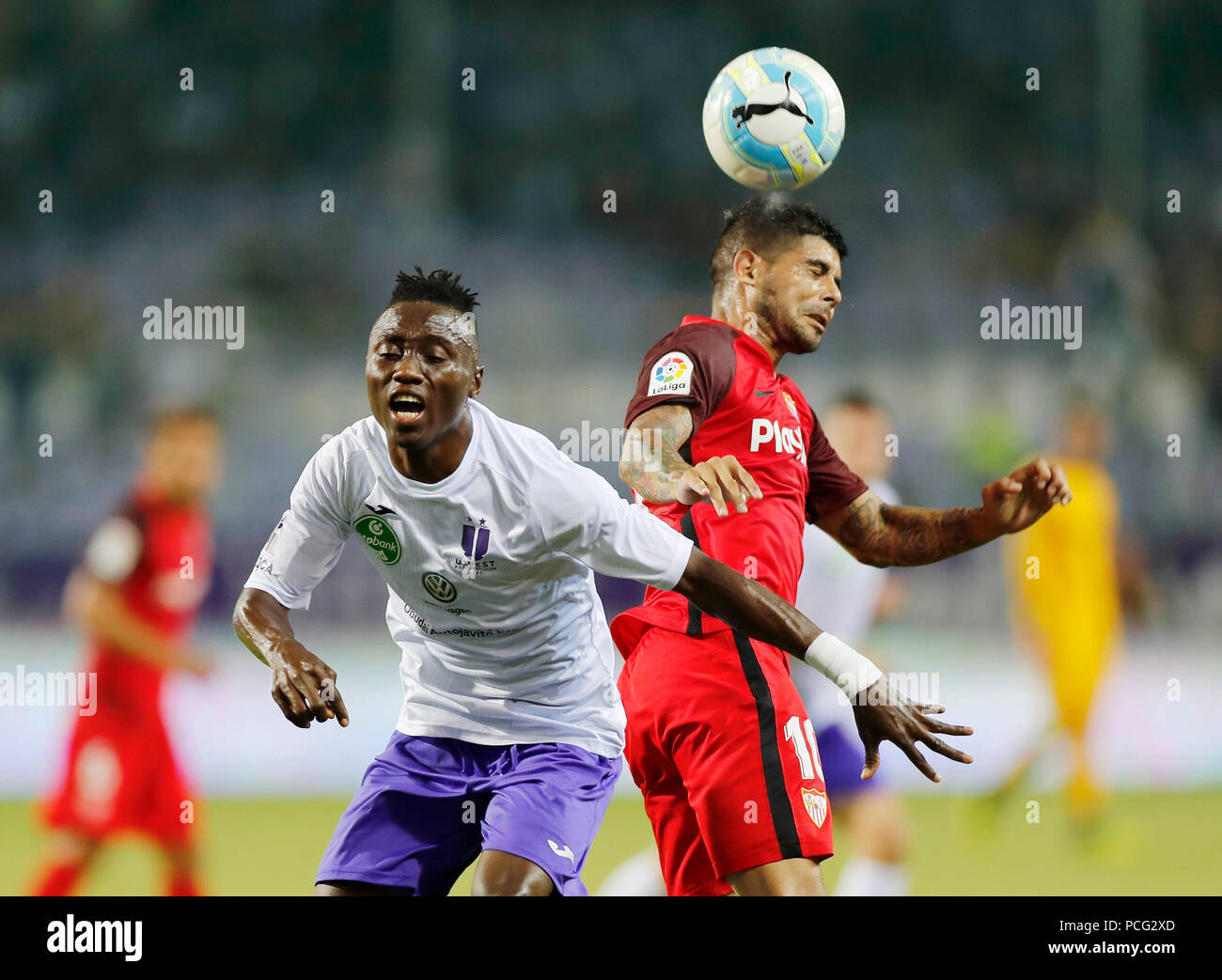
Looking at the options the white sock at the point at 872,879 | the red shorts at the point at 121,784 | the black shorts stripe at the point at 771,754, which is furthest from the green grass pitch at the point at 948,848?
the black shorts stripe at the point at 771,754

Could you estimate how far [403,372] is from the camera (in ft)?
10.1

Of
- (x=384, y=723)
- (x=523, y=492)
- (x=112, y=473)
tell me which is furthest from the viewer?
(x=112, y=473)

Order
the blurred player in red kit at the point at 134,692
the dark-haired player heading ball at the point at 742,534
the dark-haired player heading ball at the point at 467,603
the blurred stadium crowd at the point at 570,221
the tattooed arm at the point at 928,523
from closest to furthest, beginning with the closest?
the dark-haired player heading ball at the point at 467,603 → the dark-haired player heading ball at the point at 742,534 → the tattooed arm at the point at 928,523 → the blurred player in red kit at the point at 134,692 → the blurred stadium crowd at the point at 570,221

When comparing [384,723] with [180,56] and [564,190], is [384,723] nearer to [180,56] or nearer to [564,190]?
[564,190]

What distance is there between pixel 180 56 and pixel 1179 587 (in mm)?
7802

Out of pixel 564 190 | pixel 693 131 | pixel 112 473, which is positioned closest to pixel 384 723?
pixel 112 473

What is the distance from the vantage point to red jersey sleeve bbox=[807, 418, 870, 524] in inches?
156

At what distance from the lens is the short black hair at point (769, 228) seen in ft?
12.7

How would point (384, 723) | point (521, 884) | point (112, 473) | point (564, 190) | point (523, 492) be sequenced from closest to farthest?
point (521, 884) < point (523, 492) < point (384, 723) < point (112, 473) < point (564, 190)

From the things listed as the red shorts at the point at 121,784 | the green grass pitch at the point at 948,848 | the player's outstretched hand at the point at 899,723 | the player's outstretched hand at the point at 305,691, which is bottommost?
the green grass pitch at the point at 948,848

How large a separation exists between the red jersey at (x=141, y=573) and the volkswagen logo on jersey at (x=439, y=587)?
2867 millimetres

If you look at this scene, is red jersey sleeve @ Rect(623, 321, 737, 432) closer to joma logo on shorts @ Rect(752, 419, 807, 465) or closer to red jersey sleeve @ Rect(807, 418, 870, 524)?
joma logo on shorts @ Rect(752, 419, 807, 465)

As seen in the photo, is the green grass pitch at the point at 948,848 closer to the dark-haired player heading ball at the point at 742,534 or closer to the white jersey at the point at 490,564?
the dark-haired player heading ball at the point at 742,534

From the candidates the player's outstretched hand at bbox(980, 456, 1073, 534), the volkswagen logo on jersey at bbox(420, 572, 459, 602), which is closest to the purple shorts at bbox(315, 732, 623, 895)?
the volkswagen logo on jersey at bbox(420, 572, 459, 602)
